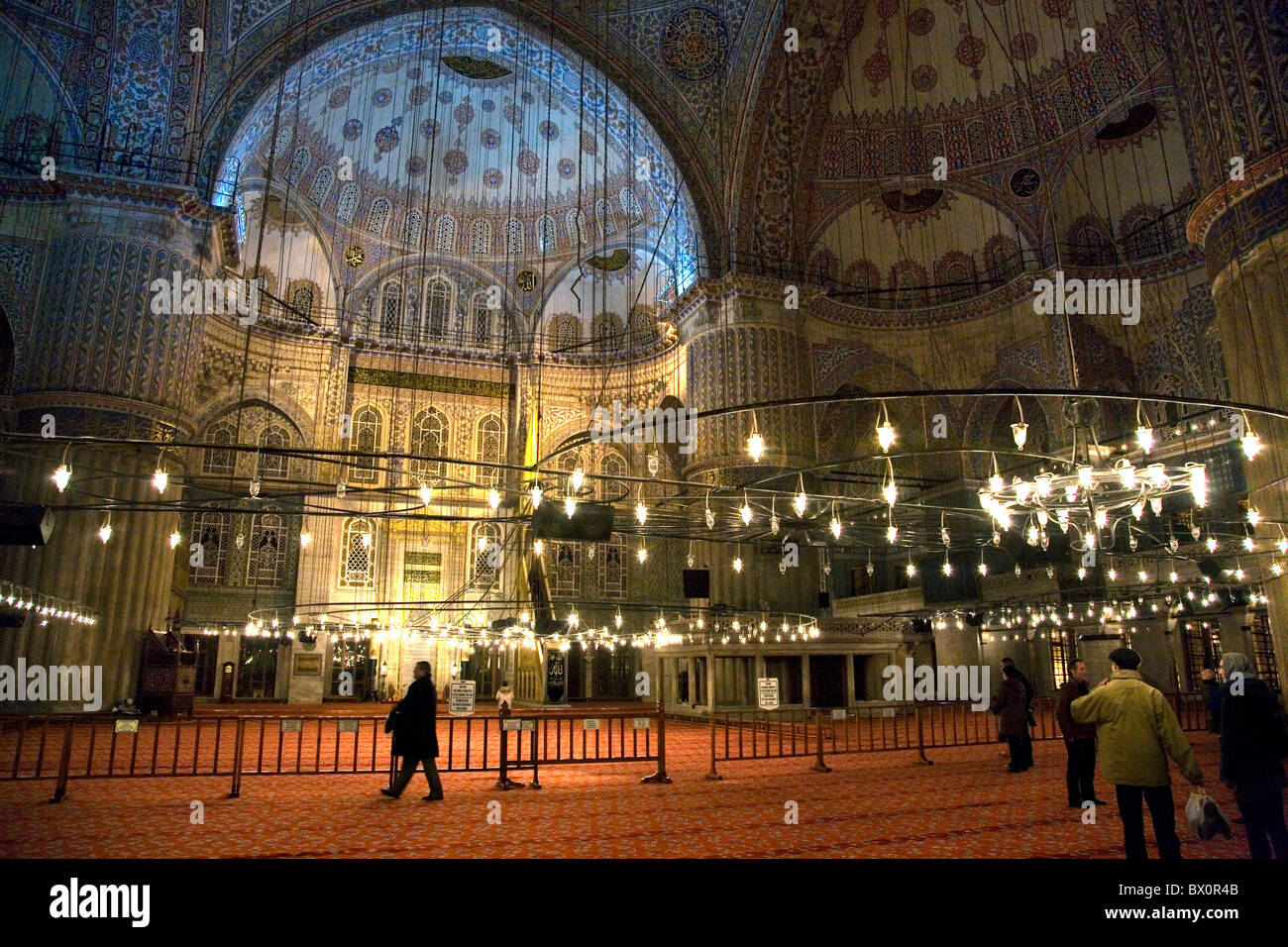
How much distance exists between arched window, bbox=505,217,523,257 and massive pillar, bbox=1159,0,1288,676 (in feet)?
48.9

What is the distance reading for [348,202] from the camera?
1938 centimetres

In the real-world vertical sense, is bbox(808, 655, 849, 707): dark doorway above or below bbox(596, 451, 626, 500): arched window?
below

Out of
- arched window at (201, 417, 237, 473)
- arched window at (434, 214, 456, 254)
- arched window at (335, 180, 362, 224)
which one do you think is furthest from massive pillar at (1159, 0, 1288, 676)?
arched window at (201, 417, 237, 473)

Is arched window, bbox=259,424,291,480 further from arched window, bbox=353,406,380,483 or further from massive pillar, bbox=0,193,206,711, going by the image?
massive pillar, bbox=0,193,206,711

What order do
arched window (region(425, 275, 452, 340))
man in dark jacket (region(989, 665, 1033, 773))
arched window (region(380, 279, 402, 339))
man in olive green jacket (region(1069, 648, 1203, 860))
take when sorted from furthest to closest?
arched window (region(425, 275, 452, 340)) < arched window (region(380, 279, 402, 339)) < man in dark jacket (region(989, 665, 1033, 773)) < man in olive green jacket (region(1069, 648, 1203, 860))

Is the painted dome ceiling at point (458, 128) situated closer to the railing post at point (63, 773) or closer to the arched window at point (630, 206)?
the arched window at point (630, 206)

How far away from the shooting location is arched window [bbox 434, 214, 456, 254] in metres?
20.4

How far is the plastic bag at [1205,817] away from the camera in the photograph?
3.75 m

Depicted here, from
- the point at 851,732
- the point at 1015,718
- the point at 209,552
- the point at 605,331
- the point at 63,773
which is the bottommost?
the point at 851,732

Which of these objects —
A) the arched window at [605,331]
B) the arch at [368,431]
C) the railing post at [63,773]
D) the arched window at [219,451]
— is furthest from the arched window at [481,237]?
the railing post at [63,773]

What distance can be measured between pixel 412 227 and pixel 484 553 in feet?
26.9

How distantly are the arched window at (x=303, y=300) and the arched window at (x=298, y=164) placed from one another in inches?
93.5

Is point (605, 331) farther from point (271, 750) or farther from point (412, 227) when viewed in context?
point (271, 750)

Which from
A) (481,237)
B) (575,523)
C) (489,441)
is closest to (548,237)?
(481,237)
